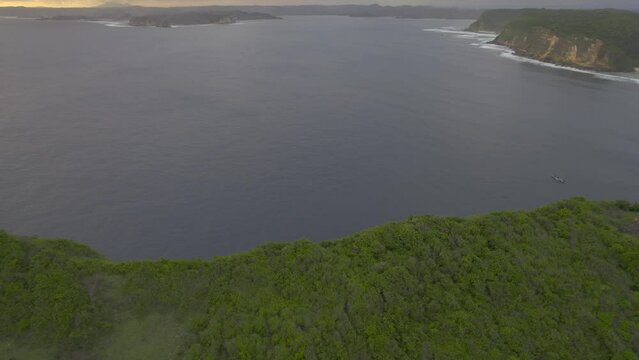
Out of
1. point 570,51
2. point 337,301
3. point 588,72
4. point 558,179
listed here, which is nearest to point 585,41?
point 570,51

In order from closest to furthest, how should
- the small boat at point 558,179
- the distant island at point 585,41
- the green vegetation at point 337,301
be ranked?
1. the green vegetation at point 337,301
2. the small boat at point 558,179
3. the distant island at point 585,41

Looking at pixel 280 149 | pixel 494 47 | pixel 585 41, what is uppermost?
pixel 585 41

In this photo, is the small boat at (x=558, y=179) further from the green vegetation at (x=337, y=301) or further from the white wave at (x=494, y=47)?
the white wave at (x=494, y=47)

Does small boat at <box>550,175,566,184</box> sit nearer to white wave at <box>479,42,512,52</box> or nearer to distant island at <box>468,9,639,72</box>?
distant island at <box>468,9,639,72</box>

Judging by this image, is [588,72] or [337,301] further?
[588,72]

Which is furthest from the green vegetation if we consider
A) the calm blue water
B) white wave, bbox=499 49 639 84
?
white wave, bbox=499 49 639 84

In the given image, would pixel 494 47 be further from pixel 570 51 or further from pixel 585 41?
pixel 585 41

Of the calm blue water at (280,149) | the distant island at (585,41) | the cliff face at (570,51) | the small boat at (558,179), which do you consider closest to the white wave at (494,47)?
the distant island at (585,41)
